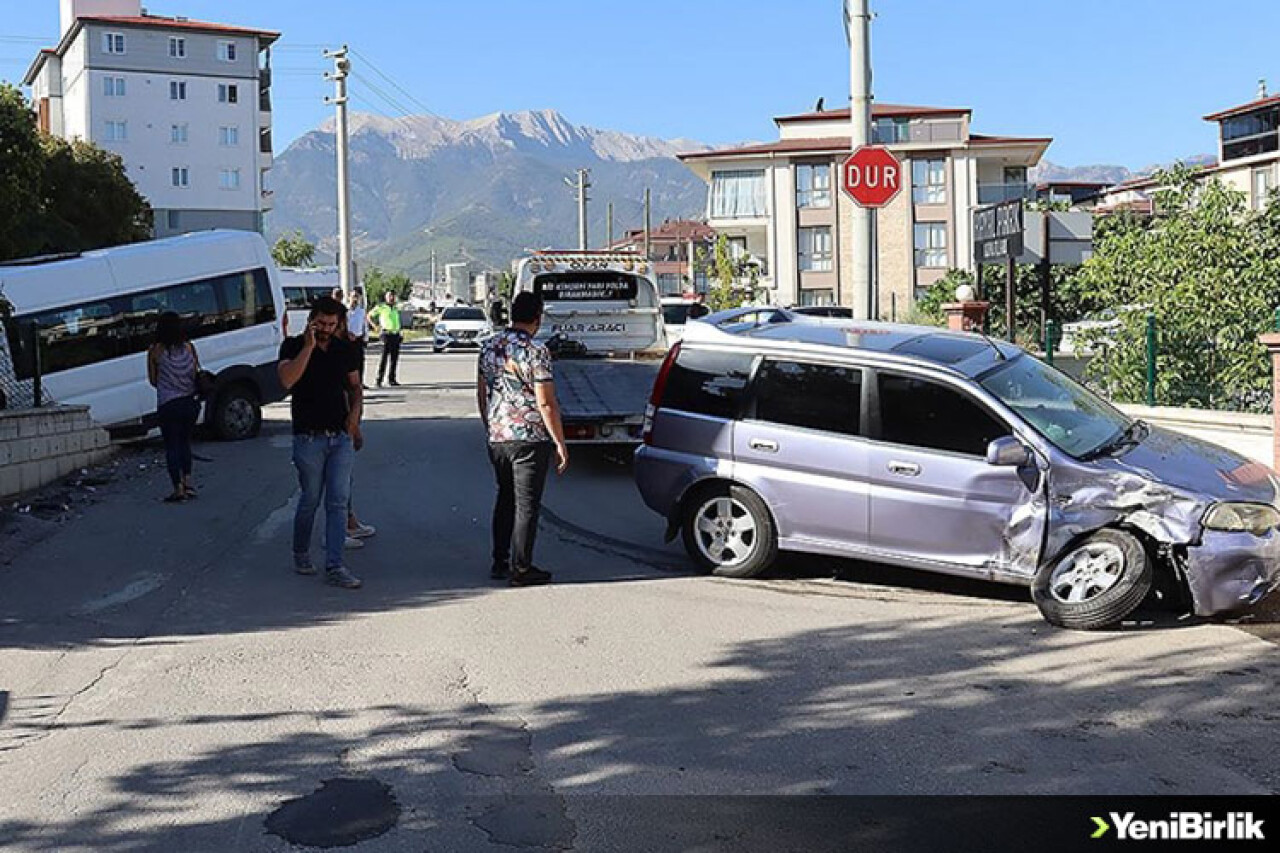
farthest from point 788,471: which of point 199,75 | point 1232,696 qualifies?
point 199,75

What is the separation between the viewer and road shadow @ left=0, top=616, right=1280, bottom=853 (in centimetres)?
480

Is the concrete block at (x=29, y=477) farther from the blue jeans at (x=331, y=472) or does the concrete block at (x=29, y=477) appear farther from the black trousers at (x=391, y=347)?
the black trousers at (x=391, y=347)

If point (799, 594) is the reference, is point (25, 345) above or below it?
above

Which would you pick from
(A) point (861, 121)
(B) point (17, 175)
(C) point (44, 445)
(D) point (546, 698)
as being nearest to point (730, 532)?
(D) point (546, 698)

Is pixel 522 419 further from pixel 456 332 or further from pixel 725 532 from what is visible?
pixel 456 332

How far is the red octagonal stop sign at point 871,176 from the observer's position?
13.3 metres

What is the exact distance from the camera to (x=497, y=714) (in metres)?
6.10

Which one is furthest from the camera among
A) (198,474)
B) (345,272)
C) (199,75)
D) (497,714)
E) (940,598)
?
(199,75)

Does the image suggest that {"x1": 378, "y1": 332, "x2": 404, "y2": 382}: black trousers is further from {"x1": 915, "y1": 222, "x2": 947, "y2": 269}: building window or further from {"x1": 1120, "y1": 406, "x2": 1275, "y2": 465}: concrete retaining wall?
{"x1": 915, "y1": 222, "x2": 947, "y2": 269}: building window

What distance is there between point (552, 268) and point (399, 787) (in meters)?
13.1

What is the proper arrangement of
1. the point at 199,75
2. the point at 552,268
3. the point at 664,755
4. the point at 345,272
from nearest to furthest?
the point at 664,755 < the point at 552,268 < the point at 345,272 < the point at 199,75

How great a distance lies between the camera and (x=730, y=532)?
29.1 feet

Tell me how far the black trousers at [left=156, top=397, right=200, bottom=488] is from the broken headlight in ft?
28.4

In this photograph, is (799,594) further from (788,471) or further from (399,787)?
(399,787)
